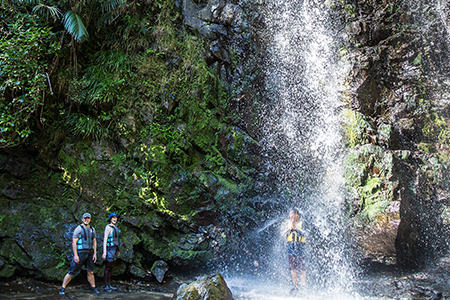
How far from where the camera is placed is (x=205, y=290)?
16.4 ft

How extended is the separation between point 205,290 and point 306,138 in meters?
6.56

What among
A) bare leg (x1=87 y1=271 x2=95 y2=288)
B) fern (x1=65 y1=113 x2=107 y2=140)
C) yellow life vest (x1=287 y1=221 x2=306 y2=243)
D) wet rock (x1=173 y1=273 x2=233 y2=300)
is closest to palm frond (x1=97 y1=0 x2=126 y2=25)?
fern (x1=65 y1=113 x2=107 y2=140)

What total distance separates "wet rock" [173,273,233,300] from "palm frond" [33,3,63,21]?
7109mm

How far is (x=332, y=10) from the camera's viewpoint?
11469mm

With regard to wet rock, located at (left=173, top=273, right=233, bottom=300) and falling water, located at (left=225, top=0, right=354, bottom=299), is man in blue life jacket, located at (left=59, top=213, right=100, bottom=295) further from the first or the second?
falling water, located at (left=225, top=0, right=354, bottom=299)

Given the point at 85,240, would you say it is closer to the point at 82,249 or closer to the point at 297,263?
the point at 82,249

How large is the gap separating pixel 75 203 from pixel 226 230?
400 centimetres

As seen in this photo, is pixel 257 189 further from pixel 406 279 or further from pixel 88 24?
pixel 88 24

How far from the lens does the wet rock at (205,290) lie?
4953 mm

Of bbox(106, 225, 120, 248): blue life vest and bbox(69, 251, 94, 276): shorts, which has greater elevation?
bbox(106, 225, 120, 248): blue life vest

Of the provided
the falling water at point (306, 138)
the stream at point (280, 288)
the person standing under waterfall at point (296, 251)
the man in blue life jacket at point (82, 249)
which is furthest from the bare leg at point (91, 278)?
the person standing under waterfall at point (296, 251)

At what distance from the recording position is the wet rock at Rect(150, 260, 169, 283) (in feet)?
22.8

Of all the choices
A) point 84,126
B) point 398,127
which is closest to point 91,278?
point 84,126

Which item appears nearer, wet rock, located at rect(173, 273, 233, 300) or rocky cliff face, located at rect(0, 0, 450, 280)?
wet rock, located at rect(173, 273, 233, 300)
